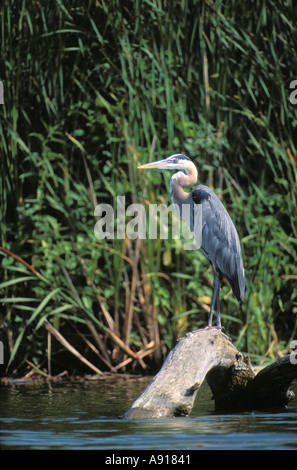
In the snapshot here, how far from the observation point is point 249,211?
7.23 metres

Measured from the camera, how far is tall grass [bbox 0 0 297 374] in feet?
23.0

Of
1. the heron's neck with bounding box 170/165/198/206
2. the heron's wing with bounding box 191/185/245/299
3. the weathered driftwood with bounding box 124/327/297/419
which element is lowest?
the weathered driftwood with bounding box 124/327/297/419

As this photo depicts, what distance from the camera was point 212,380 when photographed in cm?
539

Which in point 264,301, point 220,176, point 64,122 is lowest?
point 264,301

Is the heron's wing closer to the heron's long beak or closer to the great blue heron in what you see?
the great blue heron

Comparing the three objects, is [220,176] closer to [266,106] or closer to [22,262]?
[266,106]

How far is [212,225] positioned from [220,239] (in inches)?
6.0

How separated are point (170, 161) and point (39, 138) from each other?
1.30 meters

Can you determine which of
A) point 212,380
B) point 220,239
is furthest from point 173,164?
point 212,380

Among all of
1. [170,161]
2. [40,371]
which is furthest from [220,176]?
[40,371]

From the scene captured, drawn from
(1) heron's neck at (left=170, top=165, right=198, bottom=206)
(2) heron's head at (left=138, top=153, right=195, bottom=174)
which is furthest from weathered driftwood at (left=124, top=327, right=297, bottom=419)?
(2) heron's head at (left=138, top=153, right=195, bottom=174)

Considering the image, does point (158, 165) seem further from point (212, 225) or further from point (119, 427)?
point (119, 427)

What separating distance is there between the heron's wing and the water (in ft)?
2.97
